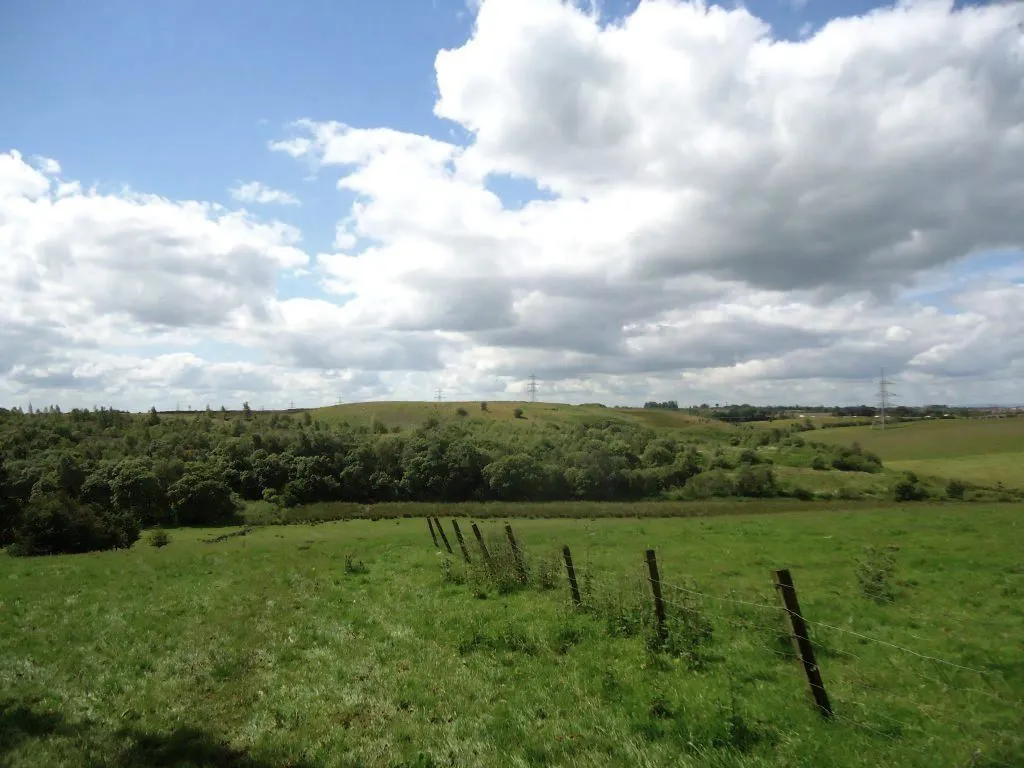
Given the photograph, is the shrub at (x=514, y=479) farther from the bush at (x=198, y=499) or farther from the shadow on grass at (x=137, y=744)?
the shadow on grass at (x=137, y=744)

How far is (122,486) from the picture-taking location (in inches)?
2697

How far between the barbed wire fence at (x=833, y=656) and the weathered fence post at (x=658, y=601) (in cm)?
2

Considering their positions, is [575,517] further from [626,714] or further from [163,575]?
[626,714]

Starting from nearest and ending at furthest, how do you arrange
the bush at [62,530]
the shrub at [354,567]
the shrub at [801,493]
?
1. the shrub at [354,567]
2. the bush at [62,530]
3. the shrub at [801,493]

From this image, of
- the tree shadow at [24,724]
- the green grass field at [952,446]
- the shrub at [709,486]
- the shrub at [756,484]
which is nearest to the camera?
the tree shadow at [24,724]

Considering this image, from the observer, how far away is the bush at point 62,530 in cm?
3916

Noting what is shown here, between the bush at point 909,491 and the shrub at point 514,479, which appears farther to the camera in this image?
the shrub at point 514,479

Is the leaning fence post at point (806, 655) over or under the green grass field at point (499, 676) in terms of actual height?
over

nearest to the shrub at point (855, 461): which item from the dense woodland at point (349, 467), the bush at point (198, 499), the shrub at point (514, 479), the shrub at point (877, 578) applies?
the dense woodland at point (349, 467)

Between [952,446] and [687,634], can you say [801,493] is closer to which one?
[952,446]

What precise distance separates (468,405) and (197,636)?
146 metres

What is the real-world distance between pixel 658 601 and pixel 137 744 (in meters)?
8.57

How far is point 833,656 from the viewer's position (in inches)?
430

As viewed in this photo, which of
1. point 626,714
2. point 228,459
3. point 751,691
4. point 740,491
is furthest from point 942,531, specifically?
point 228,459
